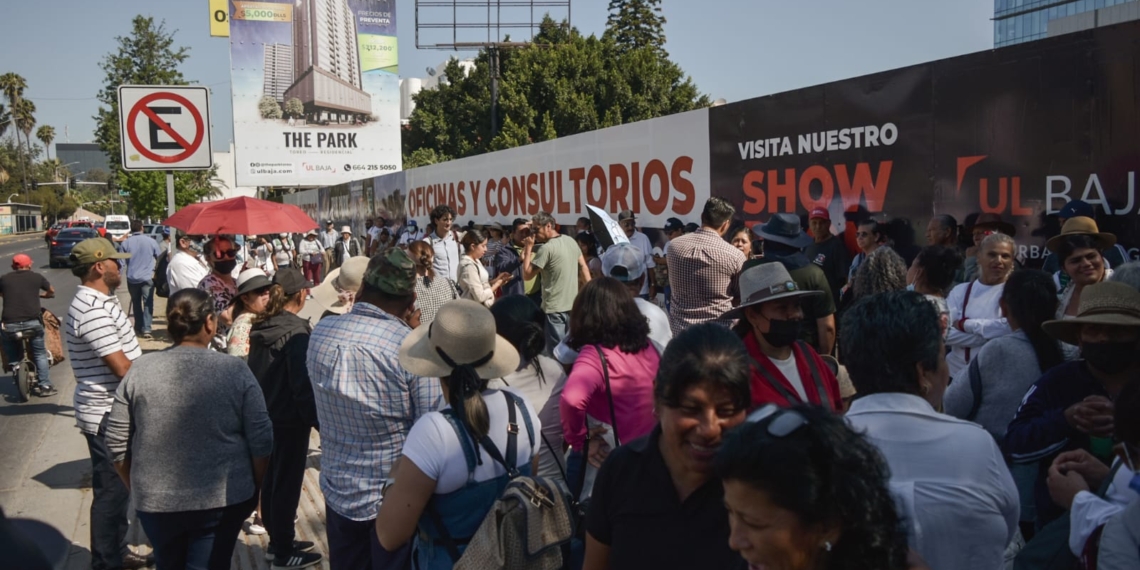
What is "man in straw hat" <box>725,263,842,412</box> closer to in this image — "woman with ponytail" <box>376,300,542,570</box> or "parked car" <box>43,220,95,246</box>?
"woman with ponytail" <box>376,300,542,570</box>

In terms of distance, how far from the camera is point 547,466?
3.56 metres

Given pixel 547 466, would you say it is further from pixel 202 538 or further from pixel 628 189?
pixel 628 189

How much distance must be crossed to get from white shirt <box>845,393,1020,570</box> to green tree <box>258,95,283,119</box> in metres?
37.1

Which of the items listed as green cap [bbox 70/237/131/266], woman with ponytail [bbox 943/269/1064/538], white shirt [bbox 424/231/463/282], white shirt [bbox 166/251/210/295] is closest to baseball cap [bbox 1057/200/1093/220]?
woman with ponytail [bbox 943/269/1064/538]

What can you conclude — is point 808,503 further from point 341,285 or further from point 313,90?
point 313,90

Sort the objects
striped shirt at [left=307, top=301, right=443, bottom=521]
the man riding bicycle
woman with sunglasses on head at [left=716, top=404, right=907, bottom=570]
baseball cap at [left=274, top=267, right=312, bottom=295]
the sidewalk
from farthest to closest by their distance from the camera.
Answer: the man riding bicycle
the sidewalk
baseball cap at [left=274, top=267, right=312, bottom=295]
striped shirt at [left=307, top=301, right=443, bottom=521]
woman with sunglasses on head at [left=716, top=404, right=907, bottom=570]

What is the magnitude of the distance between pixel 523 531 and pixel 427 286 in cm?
482

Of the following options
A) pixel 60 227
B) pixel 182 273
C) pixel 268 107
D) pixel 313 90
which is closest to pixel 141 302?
pixel 182 273

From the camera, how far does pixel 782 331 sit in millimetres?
3336

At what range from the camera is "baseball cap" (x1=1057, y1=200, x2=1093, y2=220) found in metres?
6.15

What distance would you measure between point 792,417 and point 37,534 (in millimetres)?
1491

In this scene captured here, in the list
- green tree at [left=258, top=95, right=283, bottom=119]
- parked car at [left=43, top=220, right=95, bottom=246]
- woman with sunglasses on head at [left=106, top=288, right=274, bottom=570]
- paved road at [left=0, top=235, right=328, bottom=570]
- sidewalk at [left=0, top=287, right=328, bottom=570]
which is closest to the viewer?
woman with sunglasses on head at [left=106, top=288, right=274, bottom=570]

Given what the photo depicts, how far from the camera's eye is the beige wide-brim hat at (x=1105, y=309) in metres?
2.97

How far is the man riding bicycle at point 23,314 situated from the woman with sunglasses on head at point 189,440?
7.27 m
